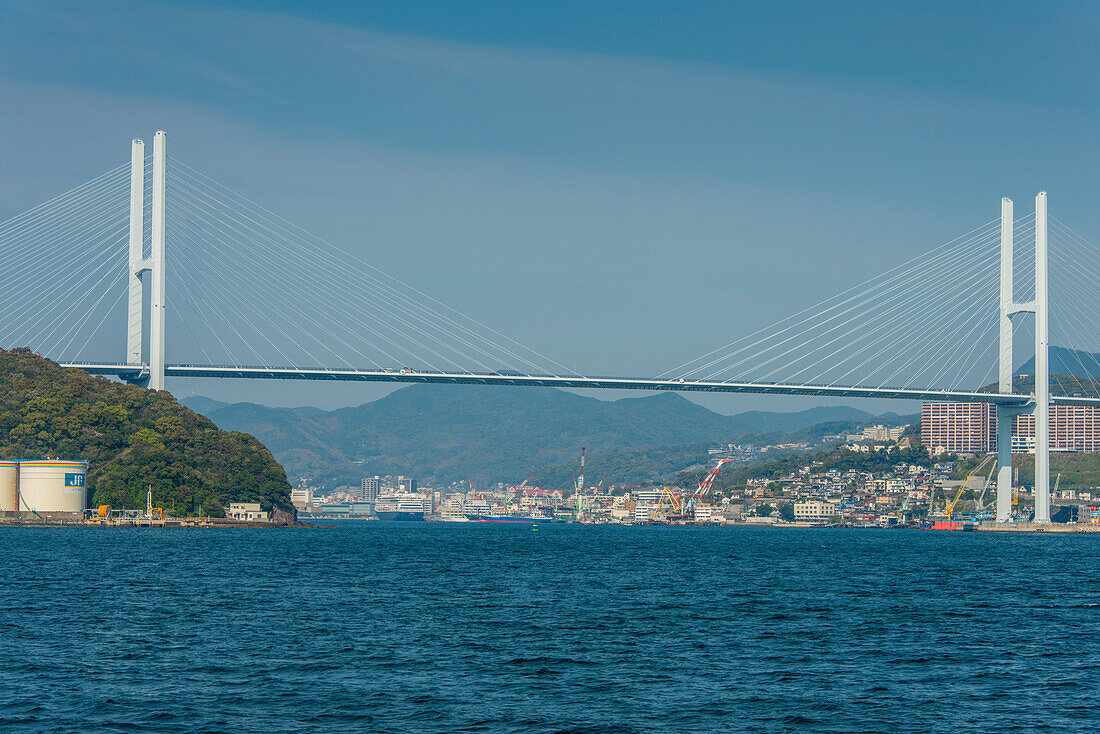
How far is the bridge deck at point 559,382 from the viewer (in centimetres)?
8256

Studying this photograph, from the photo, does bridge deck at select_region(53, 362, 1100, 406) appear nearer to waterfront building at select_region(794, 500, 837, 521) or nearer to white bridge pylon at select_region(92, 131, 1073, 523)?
white bridge pylon at select_region(92, 131, 1073, 523)

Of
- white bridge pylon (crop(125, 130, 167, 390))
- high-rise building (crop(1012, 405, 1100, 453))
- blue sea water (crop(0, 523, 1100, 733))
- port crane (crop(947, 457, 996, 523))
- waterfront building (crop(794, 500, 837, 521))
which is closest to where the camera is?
blue sea water (crop(0, 523, 1100, 733))

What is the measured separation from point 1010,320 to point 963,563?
36.2 metres

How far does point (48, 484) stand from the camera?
7856 centimetres

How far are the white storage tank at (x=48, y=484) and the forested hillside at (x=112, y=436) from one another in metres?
3.94

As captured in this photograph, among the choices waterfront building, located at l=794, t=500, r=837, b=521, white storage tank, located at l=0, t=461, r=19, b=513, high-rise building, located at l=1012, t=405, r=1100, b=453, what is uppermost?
high-rise building, located at l=1012, t=405, r=1100, b=453

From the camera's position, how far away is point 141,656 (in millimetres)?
21828

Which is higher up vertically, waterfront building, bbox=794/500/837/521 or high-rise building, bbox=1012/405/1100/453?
high-rise building, bbox=1012/405/1100/453

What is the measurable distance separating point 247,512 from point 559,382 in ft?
84.3

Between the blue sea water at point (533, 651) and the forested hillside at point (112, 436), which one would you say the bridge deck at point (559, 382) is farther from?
the blue sea water at point (533, 651)

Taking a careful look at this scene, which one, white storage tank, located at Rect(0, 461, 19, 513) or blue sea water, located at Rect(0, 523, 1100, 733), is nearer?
blue sea water, located at Rect(0, 523, 1100, 733)

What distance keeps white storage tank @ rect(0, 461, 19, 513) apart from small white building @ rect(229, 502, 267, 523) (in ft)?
50.2

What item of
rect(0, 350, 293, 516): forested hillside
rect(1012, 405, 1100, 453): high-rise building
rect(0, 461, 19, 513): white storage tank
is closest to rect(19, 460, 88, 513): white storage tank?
rect(0, 461, 19, 513): white storage tank

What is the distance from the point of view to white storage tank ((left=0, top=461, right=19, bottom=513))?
7775cm
